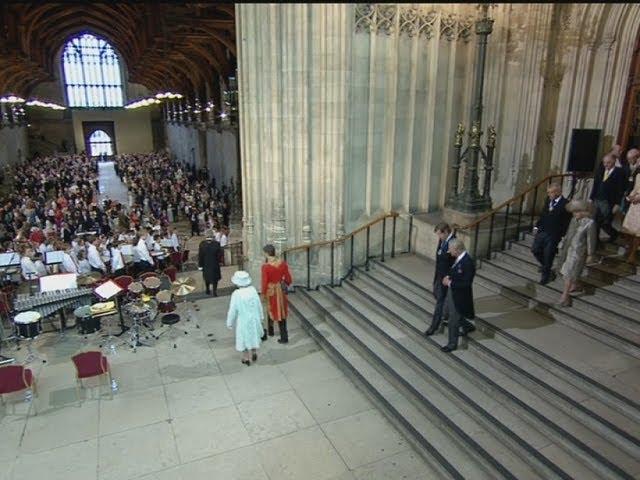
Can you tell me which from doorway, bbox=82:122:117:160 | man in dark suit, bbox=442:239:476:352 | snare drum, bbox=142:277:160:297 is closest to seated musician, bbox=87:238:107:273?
snare drum, bbox=142:277:160:297

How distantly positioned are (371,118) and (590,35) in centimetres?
399

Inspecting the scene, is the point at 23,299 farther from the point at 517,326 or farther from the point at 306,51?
the point at 517,326

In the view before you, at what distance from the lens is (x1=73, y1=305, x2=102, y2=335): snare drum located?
24.7 ft

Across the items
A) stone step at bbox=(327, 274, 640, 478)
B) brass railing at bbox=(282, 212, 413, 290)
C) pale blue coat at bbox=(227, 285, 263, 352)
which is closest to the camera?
stone step at bbox=(327, 274, 640, 478)

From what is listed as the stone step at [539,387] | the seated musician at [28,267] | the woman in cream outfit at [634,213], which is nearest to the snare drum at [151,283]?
the seated musician at [28,267]

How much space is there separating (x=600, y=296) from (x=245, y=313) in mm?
4917

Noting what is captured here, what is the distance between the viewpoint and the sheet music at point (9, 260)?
9523 millimetres

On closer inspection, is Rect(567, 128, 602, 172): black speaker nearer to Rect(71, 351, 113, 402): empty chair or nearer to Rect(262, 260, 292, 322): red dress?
Rect(262, 260, 292, 322): red dress

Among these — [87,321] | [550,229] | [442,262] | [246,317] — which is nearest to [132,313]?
[87,321]

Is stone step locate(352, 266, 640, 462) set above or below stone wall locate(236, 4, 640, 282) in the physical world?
below

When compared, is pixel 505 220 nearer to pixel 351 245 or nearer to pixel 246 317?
pixel 351 245

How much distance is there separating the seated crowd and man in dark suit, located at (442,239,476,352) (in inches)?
291

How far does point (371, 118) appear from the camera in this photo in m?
8.81

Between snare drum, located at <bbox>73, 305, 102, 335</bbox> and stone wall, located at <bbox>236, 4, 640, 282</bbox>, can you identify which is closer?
snare drum, located at <bbox>73, 305, 102, 335</bbox>
